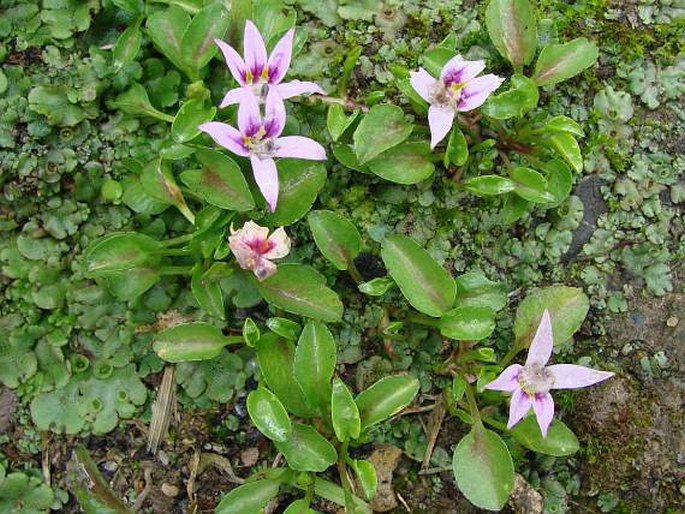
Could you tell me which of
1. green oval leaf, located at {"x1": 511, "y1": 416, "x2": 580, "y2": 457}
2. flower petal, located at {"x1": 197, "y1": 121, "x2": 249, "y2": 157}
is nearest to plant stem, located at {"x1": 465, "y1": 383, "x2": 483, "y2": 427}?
green oval leaf, located at {"x1": 511, "y1": 416, "x2": 580, "y2": 457}

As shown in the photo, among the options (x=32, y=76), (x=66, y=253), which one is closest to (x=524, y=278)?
(x=66, y=253)

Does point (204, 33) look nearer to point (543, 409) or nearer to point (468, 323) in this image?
point (468, 323)

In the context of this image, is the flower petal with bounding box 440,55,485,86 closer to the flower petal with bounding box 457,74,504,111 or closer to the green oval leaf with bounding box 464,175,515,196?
the flower petal with bounding box 457,74,504,111

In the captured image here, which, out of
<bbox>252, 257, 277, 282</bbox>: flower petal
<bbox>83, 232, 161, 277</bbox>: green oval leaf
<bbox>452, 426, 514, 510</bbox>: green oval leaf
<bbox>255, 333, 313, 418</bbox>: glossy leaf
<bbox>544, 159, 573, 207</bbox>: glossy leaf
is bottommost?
<bbox>452, 426, 514, 510</bbox>: green oval leaf

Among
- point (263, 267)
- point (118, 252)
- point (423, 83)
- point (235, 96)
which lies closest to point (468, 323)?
point (263, 267)

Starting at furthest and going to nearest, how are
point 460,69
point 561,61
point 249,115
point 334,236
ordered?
point 561,61, point 334,236, point 460,69, point 249,115

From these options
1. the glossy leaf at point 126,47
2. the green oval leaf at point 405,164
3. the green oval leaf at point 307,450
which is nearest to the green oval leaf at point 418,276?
the green oval leaf at point 405,164

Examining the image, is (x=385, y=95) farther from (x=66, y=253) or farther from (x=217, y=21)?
(x=66, y=253)
